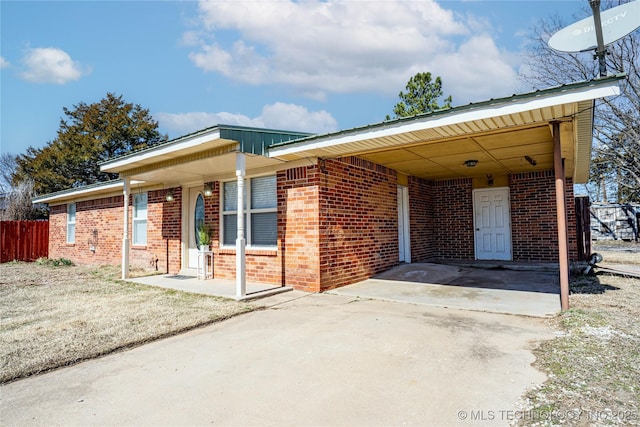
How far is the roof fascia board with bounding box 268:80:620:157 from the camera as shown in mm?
3775

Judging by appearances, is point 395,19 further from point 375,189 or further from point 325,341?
point 325,341

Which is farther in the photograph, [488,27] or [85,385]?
[488,27]

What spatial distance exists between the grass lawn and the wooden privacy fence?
18.7m

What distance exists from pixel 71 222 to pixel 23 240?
3.20 meters

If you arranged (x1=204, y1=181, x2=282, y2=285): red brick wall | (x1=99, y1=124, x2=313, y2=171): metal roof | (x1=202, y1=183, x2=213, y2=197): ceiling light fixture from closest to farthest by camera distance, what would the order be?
(x1=99, y1=124, x2=313, y2=171): metal roof, (x1=204, y1=181, x2=282, y2=285): red brick wall, (x1=202, y1=183, x2=213, y2=197): ceiling light fixture

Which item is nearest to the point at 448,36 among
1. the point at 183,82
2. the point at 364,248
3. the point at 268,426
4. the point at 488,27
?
the point at 488,27

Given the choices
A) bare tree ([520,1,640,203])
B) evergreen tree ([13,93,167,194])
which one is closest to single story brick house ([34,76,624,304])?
bare tree ([520,1,640,203])

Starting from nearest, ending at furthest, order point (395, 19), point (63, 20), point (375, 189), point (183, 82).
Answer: point (63, 20) < point (375, 189) < point (395, 19) < point (183, 82)

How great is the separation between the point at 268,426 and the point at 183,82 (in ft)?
43.8

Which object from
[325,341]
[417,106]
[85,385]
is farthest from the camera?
[417,106]

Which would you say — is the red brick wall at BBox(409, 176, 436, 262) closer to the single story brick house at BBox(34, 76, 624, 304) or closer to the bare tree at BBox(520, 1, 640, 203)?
the single story brick house at BBox(34, 76, 624, 304)

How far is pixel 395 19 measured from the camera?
928cm

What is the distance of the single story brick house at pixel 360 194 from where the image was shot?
5086mm

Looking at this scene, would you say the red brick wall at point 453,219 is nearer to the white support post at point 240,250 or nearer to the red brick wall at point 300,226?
the red brick wall at point 300,226
